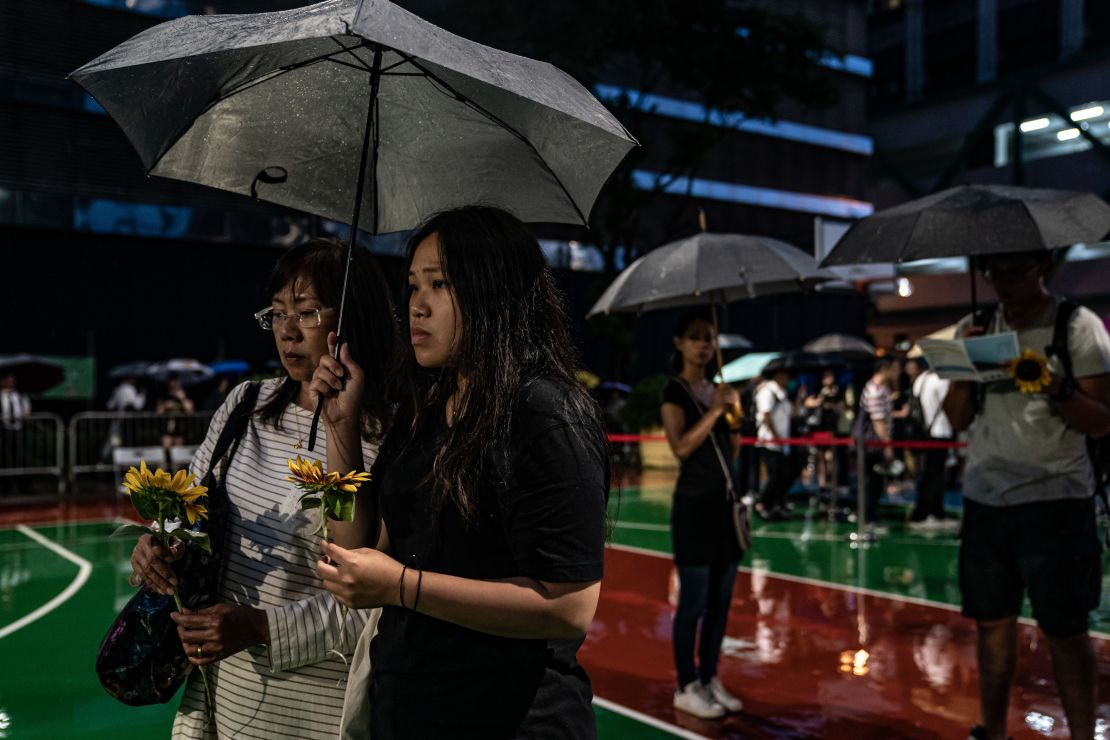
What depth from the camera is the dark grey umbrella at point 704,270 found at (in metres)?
6.25

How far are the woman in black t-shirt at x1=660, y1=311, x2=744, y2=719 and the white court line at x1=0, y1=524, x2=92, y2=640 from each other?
4723mm

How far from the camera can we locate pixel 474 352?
209 centimetres

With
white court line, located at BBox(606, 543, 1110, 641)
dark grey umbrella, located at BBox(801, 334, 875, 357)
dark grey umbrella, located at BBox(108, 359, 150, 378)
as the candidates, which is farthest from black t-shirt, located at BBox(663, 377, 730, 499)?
dark grey umbrella, located at BBox(108, 359, 150, 378)

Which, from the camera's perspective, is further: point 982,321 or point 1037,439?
point 982,321

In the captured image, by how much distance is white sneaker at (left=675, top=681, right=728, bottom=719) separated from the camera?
5371 mm

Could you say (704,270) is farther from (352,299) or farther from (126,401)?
(126,401)

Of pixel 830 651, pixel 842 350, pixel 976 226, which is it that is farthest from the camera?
pixel 842 350

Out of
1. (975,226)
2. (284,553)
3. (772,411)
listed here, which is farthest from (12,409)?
(284,553)

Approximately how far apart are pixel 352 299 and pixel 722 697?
11.7 ft

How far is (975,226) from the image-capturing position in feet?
15.0

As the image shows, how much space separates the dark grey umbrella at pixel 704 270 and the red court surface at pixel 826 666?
2264 mm

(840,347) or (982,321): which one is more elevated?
(840,347)

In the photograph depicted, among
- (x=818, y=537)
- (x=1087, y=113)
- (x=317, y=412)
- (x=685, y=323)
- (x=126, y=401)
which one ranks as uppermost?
(x=1087, y=113)

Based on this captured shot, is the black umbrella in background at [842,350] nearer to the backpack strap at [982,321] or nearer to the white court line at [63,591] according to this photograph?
the white court line at [63,591]
